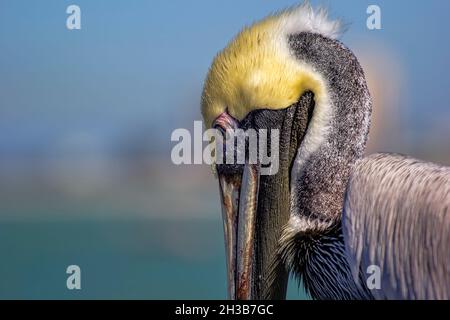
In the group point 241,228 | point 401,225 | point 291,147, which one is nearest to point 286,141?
point 291,147

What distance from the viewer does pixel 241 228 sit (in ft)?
10.7

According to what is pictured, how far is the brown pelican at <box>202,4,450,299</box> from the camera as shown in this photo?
3234mm

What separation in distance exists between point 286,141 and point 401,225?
674 mm

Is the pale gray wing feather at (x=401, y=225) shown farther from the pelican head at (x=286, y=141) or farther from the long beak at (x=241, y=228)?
the long beak at (x=241, y=228)

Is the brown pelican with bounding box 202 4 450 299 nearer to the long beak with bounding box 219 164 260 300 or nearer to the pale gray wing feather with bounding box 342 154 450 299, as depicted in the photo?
the long beak with bounding box 219 164 260 300

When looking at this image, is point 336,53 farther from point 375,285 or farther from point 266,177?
point 375,285

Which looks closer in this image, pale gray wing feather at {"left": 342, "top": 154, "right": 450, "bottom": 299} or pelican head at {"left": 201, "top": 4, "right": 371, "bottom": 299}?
pale gray wing feather at {"left": 342, "top": 154, "right": 450, "bottom": 299}

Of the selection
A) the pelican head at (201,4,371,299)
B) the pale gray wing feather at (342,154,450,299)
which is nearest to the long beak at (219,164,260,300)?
the pelican head at (201,4,371,299)

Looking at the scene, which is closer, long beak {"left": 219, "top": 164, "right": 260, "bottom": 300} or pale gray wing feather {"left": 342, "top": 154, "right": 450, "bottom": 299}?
pale gray wing feather {"left": 342, "top": 154, "right": 450, "bottom": 299}

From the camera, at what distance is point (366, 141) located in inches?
130

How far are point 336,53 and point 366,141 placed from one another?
0.37 m

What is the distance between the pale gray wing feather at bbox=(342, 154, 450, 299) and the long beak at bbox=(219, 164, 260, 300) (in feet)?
1.33

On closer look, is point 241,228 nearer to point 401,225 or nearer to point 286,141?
point 286,141

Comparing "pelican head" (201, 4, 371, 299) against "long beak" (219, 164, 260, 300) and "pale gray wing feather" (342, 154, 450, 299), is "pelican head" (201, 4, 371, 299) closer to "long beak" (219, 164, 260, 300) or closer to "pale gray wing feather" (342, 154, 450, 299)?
"long beak" (219, 164, 260, 300)
